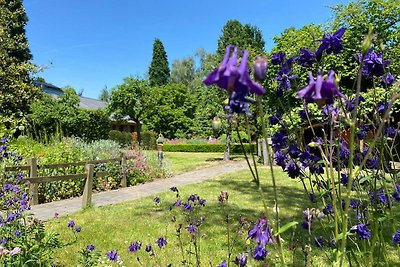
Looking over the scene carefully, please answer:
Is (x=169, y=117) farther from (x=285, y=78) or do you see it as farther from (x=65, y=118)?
(x=285, y=78)

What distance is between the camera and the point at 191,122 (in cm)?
3422

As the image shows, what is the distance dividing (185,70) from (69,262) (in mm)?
43396

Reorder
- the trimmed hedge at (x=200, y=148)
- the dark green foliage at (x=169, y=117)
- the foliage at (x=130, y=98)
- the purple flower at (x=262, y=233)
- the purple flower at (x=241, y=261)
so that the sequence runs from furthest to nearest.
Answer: the dark green foliage at (x=169, y=117) < the trimmed hedge at (x=200, y=148) < the foliage at (x=130, y=98) < the purple flower at (x=241, y=261) < the purple flower at (x=262, y=233)

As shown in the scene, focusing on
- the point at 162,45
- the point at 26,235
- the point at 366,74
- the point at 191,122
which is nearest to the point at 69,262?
the point at 26,235

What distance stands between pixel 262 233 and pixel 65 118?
54.6 feet

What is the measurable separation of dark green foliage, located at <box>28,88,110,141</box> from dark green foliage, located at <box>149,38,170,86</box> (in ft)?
99.5

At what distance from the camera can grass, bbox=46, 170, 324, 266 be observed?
12.6 feet

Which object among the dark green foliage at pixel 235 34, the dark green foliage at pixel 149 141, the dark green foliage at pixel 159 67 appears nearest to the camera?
the dark green foliage at pixel 149 141

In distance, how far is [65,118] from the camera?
1647cm

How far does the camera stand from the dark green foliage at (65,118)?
1634cm

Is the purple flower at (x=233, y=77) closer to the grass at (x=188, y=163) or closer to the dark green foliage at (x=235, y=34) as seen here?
the grass at (x=188, y=163)

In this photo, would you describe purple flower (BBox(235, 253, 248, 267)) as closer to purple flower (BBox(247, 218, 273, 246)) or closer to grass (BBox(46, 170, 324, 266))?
purple flower (BBox(247, 218, 273, 246))

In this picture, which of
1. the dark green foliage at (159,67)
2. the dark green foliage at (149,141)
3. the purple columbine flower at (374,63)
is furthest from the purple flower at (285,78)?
the dark green foliage at (159,67)

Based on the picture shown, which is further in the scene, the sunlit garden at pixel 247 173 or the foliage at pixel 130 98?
the foliage at pixel 130 98
